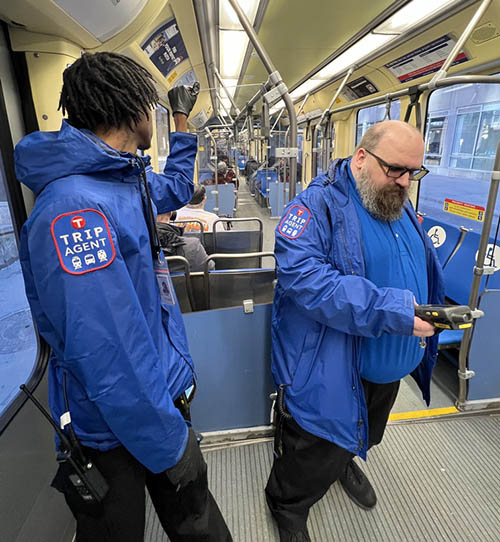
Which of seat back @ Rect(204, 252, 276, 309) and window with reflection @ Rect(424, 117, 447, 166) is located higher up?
window with reflection @ Rect(424, 117, 447, 166)

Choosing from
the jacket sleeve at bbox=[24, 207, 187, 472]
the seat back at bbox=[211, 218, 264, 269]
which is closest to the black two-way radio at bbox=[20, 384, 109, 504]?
the jacket sleeve at bbox=[24, 207, 187, 472]

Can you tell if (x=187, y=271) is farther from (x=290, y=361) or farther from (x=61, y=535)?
(x=61, y=535)

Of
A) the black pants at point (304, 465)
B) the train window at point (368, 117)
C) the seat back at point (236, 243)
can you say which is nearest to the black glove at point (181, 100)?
the black pants at point (304, 465)

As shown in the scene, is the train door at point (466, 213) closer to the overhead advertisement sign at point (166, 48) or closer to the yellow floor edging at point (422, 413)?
the yellow floor edging at point (422, 413)

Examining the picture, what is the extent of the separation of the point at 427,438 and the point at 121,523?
2046 millimetres

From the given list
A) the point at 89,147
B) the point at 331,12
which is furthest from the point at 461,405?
the point at 331,12

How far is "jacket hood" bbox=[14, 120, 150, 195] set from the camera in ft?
2.78

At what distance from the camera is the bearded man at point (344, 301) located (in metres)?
1.29

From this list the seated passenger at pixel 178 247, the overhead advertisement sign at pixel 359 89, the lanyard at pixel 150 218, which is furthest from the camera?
the overhead advertisement sign at pixel 359 89

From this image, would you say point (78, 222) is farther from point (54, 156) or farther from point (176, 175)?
point (176, 175)

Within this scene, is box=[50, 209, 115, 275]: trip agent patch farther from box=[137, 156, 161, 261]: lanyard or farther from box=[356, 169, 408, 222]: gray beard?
box=[356, 169, 408, 222]: gray beard

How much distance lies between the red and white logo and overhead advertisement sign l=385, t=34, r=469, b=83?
434cm

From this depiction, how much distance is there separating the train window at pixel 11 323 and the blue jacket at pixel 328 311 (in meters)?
1.26

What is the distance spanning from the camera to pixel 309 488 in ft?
5.24
